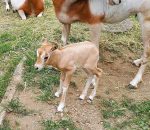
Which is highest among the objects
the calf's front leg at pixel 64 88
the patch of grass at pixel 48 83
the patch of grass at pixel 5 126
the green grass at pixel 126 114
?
the calf's front leg at pixel 64 88

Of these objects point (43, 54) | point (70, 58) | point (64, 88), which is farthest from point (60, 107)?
point (43, 54)

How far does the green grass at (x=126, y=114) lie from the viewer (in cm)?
564

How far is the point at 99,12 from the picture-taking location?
20.4ft

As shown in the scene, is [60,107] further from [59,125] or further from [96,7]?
[96,7]

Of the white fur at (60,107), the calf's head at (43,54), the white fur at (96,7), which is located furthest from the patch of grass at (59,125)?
the white fur at (96,7)

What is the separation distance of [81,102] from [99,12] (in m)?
1.26

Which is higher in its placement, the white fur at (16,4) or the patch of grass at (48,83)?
the patch of grass at (48,83)

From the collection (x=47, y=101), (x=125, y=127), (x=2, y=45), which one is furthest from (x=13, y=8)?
(x=125, y=127)

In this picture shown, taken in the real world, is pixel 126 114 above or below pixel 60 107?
below

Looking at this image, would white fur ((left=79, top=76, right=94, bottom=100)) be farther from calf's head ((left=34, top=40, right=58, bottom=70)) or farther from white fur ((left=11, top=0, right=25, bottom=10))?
white fur ((left=11, top=0, right=25, bottom=10))

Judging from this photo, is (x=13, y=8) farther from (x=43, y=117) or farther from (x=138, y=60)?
(x=43, y=117)

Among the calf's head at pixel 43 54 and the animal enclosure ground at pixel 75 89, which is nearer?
the calf's head at pixel 43 54

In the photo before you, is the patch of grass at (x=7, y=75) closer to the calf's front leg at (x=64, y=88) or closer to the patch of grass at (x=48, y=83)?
the patch of grass at (x=48, y=83)

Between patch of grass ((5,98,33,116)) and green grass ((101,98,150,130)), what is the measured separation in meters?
0.98
